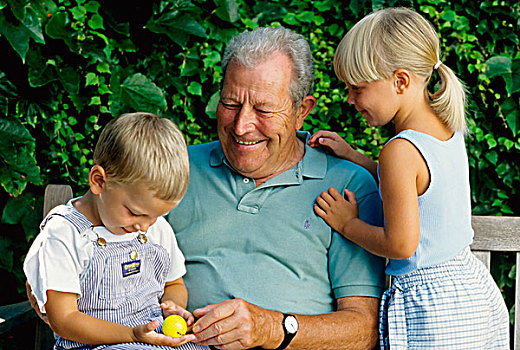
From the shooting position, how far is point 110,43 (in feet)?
10.6

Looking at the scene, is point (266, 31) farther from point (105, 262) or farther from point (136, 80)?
point (105, 262)

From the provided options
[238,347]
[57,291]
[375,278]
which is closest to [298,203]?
[375,278]

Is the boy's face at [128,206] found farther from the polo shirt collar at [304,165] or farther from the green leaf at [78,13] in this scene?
the green leaf at [78,13]

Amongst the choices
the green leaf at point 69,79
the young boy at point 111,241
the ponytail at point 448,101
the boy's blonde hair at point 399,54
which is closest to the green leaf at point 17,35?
the green leaf at point 69,79

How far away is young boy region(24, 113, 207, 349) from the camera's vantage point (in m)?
1.93

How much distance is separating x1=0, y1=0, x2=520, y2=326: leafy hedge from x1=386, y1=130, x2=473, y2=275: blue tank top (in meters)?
1.10

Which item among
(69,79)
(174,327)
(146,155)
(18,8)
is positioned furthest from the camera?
(69,79)

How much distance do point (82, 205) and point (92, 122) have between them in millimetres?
1204

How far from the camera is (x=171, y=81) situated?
10.9 feet

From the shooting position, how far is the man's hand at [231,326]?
2129 millimetres

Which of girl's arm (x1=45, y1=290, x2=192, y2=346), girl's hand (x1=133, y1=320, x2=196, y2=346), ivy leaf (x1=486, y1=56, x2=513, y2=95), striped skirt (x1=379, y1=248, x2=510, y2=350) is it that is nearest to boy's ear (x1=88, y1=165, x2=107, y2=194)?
girl's arm (x1=45, y1=290, x2=192, y2=346)

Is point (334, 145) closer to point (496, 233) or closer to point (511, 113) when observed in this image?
point (496, 233)

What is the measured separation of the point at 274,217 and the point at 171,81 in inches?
45.2

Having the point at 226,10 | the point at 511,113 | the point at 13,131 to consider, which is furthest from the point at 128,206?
the point at 511,113
